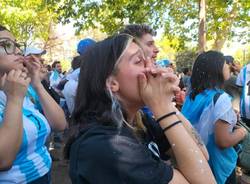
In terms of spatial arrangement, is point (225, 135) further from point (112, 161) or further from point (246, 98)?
point (112, 161)

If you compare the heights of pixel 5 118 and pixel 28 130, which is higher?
pixel 5 118

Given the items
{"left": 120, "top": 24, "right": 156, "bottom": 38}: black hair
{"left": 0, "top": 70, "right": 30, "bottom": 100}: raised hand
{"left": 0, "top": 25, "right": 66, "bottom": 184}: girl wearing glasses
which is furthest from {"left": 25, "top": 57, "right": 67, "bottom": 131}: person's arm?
{"left": 120, "top": 24, "right": 156, "bottom": 38}: black hair

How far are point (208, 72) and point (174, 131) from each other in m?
1.69

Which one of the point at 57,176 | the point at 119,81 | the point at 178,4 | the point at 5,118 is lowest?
the point at 57,176

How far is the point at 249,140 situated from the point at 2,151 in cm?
211

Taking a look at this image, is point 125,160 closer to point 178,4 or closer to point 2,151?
point 2,151

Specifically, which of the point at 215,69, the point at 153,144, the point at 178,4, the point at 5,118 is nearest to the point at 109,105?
the point at 153,144

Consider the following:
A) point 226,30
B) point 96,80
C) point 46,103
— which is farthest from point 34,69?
point 226,30

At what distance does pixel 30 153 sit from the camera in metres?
2.17

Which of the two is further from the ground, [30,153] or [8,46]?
[8,46]

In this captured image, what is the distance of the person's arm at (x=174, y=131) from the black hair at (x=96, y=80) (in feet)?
0.46

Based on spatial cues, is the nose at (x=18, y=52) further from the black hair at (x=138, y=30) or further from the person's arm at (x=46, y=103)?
the black hair at (x=138, y=30)

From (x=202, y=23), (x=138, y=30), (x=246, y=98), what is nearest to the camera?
(x=138, y=30)

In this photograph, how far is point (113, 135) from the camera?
4.64 feet
